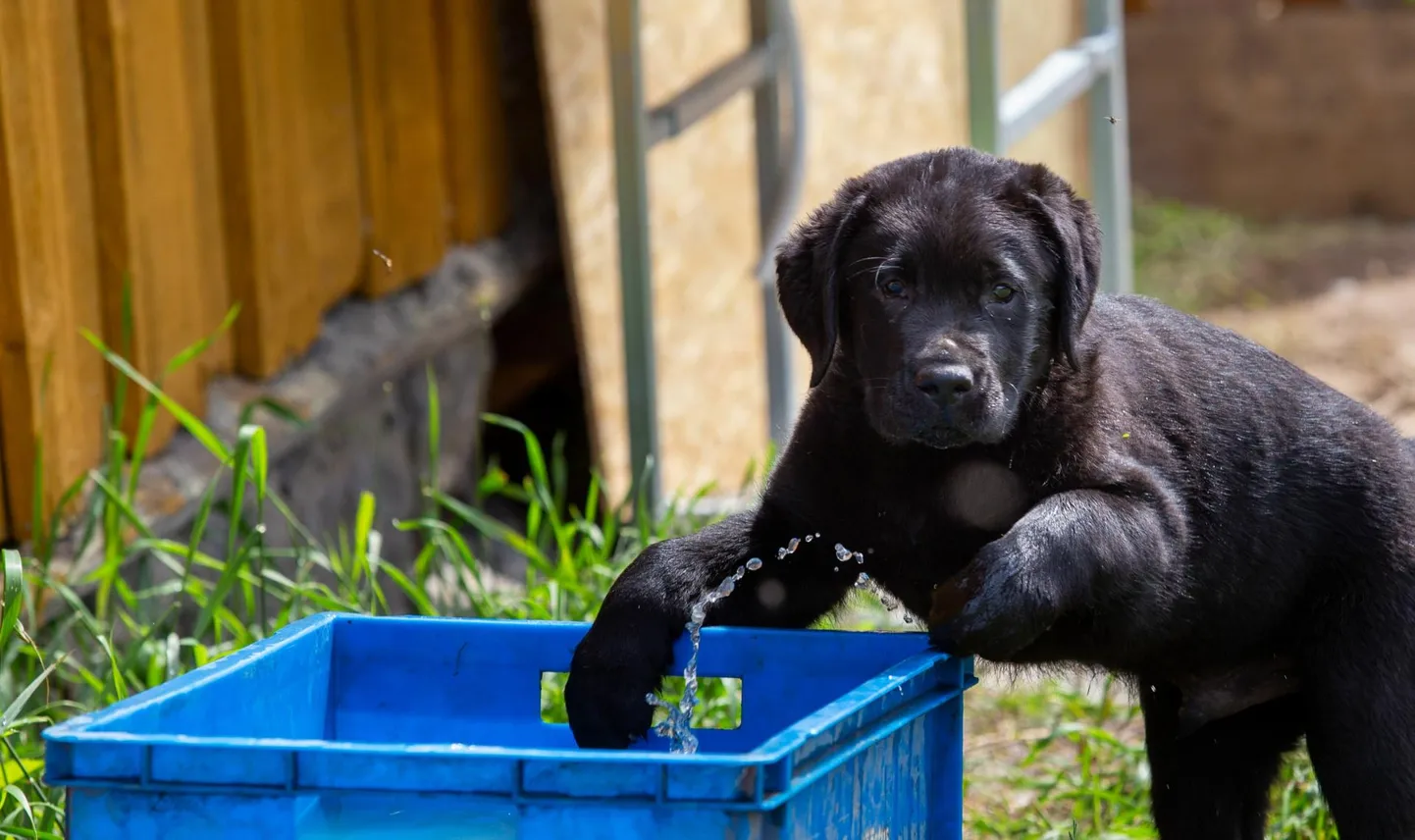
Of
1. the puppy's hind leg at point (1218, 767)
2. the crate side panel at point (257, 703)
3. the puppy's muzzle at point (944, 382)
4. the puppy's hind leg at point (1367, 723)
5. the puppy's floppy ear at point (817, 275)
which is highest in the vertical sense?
the puppy's floppy ear at point (817, 275)

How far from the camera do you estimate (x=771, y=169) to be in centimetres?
546

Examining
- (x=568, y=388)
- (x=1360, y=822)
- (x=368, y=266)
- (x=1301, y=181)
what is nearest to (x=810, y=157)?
(x=568, y=388)

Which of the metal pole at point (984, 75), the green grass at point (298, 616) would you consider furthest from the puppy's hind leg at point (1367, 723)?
the metal pole at point (984, 75)

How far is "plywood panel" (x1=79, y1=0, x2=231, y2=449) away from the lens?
4188mm

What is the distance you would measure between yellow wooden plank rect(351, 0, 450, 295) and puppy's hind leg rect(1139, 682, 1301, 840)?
269cm

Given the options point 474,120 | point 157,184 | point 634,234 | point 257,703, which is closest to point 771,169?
point 634,234

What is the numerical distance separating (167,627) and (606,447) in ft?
6.39

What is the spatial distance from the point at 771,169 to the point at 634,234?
0.48 meters

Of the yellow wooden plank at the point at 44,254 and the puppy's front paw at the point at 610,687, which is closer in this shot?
the puppy's front paw at the point at 610,687

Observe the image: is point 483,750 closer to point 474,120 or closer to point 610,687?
point 610,687

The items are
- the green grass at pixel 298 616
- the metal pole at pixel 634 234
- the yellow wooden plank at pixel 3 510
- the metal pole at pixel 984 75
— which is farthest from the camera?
the metal pole at pixel 634 234

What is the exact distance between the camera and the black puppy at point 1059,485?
292 cm

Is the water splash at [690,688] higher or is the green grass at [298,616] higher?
the water splash at [690,688]

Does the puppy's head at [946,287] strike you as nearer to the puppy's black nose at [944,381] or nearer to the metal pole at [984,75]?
the puppy's black nose at [944,381]
